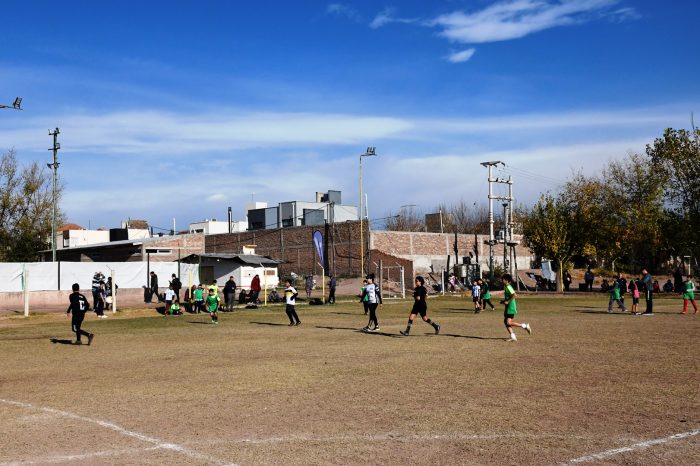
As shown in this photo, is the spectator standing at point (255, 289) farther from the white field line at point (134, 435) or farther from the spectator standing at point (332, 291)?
the white field line at point (134, 435)

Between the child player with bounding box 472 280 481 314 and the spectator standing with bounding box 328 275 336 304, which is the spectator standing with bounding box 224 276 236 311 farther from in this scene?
the child player with bounding box 472 280 481 314

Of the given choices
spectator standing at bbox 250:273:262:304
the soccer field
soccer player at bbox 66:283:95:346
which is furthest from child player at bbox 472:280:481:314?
soccer player at bbox 66:283:95:346

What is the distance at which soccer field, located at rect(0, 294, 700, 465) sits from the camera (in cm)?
837

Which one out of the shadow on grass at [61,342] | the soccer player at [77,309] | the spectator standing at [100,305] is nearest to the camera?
the soccer player at [77,309]

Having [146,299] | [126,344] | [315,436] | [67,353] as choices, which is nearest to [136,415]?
[315,436]

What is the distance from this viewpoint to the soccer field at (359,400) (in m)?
8.37

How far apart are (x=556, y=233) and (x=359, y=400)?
53.1 m

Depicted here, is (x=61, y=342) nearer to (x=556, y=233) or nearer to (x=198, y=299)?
(x=198, y=299)

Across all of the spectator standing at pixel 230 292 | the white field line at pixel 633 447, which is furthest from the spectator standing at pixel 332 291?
the white field line at pixel 633 447

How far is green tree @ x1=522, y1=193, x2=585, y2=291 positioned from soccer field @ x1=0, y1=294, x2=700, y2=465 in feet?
Answer: 131

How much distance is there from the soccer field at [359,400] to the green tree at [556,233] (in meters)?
40.0

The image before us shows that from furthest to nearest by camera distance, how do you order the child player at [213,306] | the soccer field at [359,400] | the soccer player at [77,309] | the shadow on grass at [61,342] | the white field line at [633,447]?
1. the child player at [213,306]
2. the shadow on grass at [61,342]
3. the soccer player at [77,309]
4. the soccer field at [359,400]
5. the white field line at [633,447]

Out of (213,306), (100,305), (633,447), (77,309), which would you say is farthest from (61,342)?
(633,447)

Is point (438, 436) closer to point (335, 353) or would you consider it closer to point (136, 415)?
point (136, 415)
